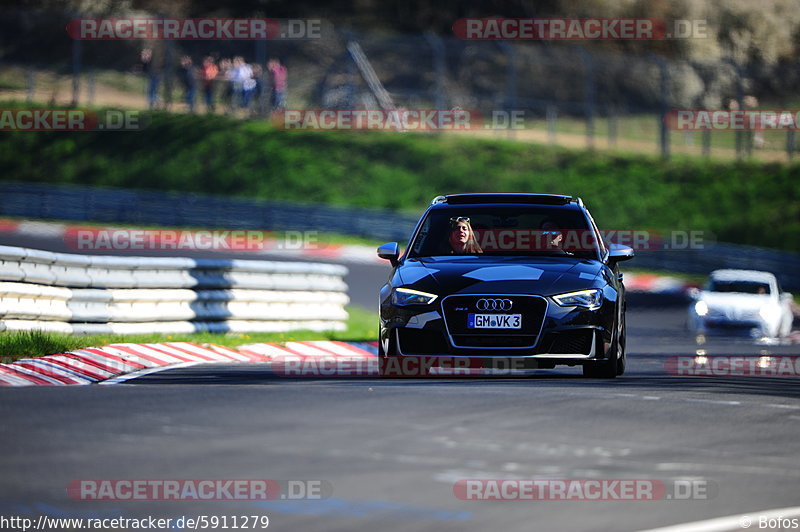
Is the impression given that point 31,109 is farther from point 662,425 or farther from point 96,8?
point 662,425

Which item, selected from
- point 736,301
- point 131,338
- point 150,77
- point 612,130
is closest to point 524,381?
point 131,338

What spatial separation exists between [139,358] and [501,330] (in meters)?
4.02

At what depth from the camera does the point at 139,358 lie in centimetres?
1419

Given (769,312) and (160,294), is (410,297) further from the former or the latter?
(769,312)

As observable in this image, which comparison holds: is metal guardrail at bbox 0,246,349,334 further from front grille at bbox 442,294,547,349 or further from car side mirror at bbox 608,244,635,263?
car side mirror at bbox 608,244,635,263

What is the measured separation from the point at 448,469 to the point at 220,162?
40.9 metres

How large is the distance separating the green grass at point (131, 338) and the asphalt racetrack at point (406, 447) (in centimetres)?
251

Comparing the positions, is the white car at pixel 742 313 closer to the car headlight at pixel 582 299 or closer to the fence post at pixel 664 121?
the car headlight at pixel 582 299

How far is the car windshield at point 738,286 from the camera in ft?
86.5

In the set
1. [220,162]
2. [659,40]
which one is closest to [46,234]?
[220,162]

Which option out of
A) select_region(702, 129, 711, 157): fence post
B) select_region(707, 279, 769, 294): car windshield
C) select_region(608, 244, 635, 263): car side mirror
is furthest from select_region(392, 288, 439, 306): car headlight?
select_region(702, 129, 711, 157): fence post

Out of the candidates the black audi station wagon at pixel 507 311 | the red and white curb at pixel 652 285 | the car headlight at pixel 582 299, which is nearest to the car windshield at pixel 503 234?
the black audi station wagon at pixel 507 311

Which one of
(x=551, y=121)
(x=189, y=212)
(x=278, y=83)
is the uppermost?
(x=278, y=83)

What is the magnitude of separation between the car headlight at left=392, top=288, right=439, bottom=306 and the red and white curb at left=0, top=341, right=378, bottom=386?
2.31 meters
